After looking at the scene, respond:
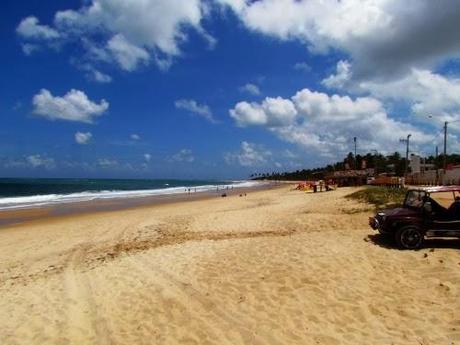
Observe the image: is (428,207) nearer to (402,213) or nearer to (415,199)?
(402,213)

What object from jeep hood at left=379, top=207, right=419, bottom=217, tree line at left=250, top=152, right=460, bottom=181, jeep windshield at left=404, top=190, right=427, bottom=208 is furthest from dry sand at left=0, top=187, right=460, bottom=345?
tree line at left=250, top=152, right=460, bottom=181

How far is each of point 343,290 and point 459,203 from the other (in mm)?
5205

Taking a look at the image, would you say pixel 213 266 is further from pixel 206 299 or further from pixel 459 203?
pixel 459 203

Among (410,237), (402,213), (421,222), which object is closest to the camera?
(410,237)

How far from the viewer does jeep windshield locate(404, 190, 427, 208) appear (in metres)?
11.2

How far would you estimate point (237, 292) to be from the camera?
7684 millimetres

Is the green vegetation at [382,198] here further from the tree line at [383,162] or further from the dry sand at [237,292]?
the tree line at [383,162]

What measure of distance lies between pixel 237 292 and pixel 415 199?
6520 millimetres

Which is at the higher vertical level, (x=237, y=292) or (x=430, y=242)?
(x=430, y=242)

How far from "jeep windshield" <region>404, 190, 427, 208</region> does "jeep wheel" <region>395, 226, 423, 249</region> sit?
863 mm

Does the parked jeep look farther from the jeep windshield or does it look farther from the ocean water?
the ocean water

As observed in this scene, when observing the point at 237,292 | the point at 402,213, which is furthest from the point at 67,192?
the point at 237,292

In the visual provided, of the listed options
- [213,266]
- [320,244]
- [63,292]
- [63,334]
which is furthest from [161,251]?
[63,334]

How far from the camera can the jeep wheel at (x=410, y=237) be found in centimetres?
1048
